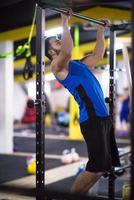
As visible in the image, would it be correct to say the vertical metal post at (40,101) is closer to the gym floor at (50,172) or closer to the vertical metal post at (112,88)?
the gym floor at (50,172)

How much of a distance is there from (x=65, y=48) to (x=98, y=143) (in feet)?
2.64

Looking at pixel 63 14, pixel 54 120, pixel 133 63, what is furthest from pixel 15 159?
pixel 54 120

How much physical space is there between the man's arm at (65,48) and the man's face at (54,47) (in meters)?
0.16

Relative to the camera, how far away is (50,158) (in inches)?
279

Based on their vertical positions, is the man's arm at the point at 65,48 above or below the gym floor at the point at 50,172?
above

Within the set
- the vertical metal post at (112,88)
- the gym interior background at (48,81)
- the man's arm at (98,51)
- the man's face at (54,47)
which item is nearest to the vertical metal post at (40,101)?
the man's face at (54,47)

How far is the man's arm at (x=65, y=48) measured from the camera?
3.05 metres

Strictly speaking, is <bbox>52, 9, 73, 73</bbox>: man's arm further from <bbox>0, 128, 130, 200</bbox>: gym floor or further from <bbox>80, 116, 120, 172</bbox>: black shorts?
<bbox>0, 128, 130, 200</bbox>: gym floor

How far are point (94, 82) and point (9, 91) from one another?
15.0 feet

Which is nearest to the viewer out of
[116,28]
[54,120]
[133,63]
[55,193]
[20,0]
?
[133,63]

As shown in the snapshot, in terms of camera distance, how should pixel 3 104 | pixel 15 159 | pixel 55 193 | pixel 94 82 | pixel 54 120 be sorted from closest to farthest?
pixel 55 193 < pixel 94 82 < pixel 15 159 < pixel 3 104 < pixel 54 120

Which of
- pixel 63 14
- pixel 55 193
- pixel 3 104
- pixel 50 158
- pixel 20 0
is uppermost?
pixel 20 0

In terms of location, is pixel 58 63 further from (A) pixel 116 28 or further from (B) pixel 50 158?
(B) pixel 50 158

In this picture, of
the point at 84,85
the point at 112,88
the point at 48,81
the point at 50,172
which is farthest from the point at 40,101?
the point at 48,81
